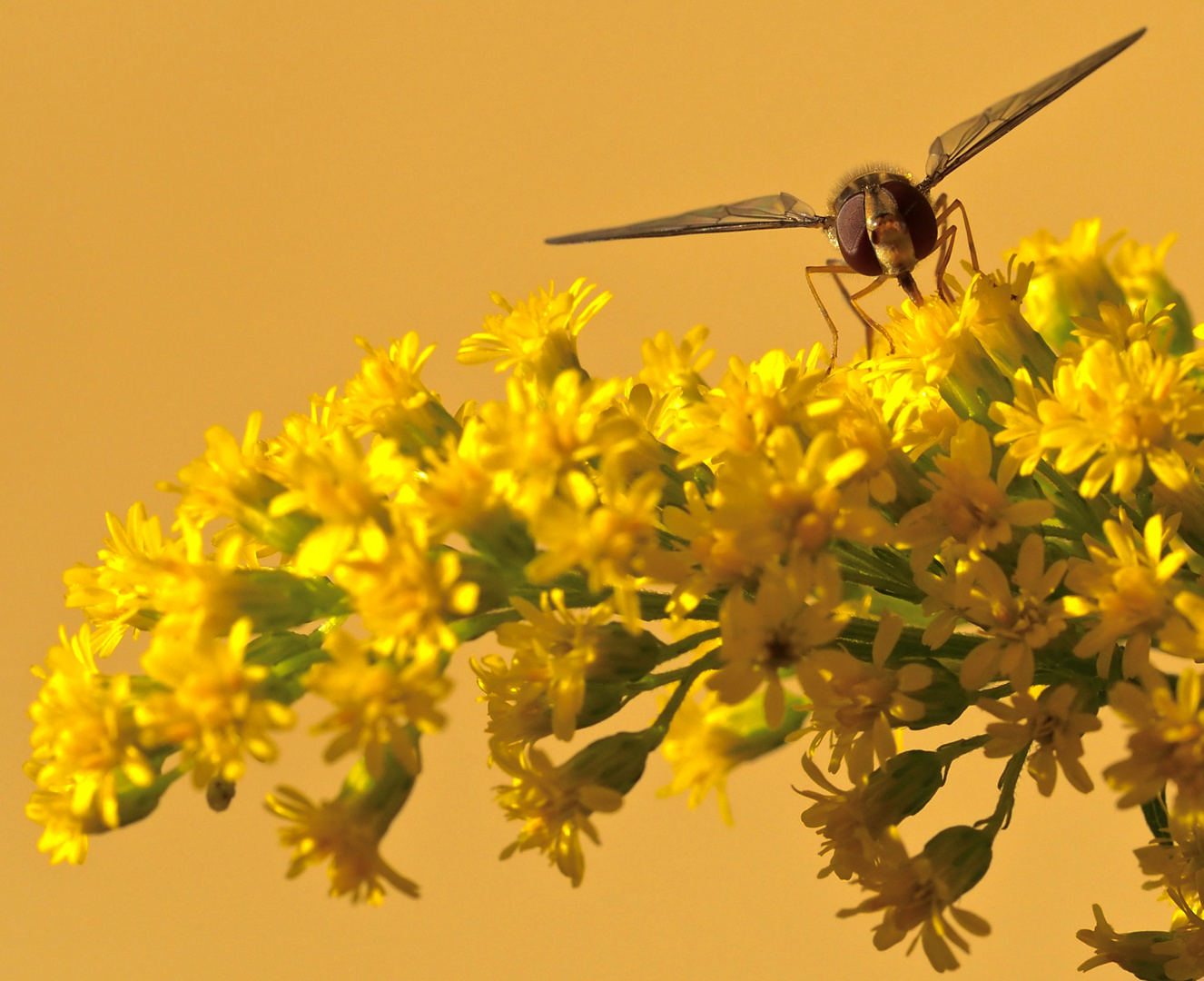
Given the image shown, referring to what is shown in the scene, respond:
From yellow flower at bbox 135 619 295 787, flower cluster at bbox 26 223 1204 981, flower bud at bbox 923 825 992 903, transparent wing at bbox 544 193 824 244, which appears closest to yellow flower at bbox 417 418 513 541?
flower cluster at bbox 26 223 1204 981

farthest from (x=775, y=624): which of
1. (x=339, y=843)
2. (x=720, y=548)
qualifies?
(x=339, y=843)

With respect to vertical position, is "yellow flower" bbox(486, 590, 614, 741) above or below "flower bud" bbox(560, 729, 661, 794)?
above

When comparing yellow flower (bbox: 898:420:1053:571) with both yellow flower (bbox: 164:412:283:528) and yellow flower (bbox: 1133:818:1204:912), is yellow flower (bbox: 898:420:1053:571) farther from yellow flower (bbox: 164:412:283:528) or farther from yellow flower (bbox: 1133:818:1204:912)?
yellow flower (bbox: 164:412:283:528)

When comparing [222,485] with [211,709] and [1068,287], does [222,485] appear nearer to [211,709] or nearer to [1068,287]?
[211,709]

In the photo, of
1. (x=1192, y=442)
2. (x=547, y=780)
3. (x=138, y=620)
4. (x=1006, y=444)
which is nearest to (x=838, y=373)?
(x=1006, y=444)

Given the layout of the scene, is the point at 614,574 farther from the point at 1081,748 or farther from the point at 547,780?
the point at 1081,748

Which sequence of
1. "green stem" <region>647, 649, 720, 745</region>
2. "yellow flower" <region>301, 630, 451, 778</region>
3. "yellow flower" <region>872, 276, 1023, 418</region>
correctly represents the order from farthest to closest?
1. "yellow flower" <region>872, 276, 1023, 418</region>
2. "green stem" <region>647, 649, 720, 745</region>
3. "yellow flower" <region>301, 630, 451, 778</region>

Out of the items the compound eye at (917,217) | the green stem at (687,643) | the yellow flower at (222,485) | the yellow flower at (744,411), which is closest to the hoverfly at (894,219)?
the compound eye at (917,217)

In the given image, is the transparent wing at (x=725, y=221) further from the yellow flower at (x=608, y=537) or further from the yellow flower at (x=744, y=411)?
the yellow flower at (x=608, y=537)
